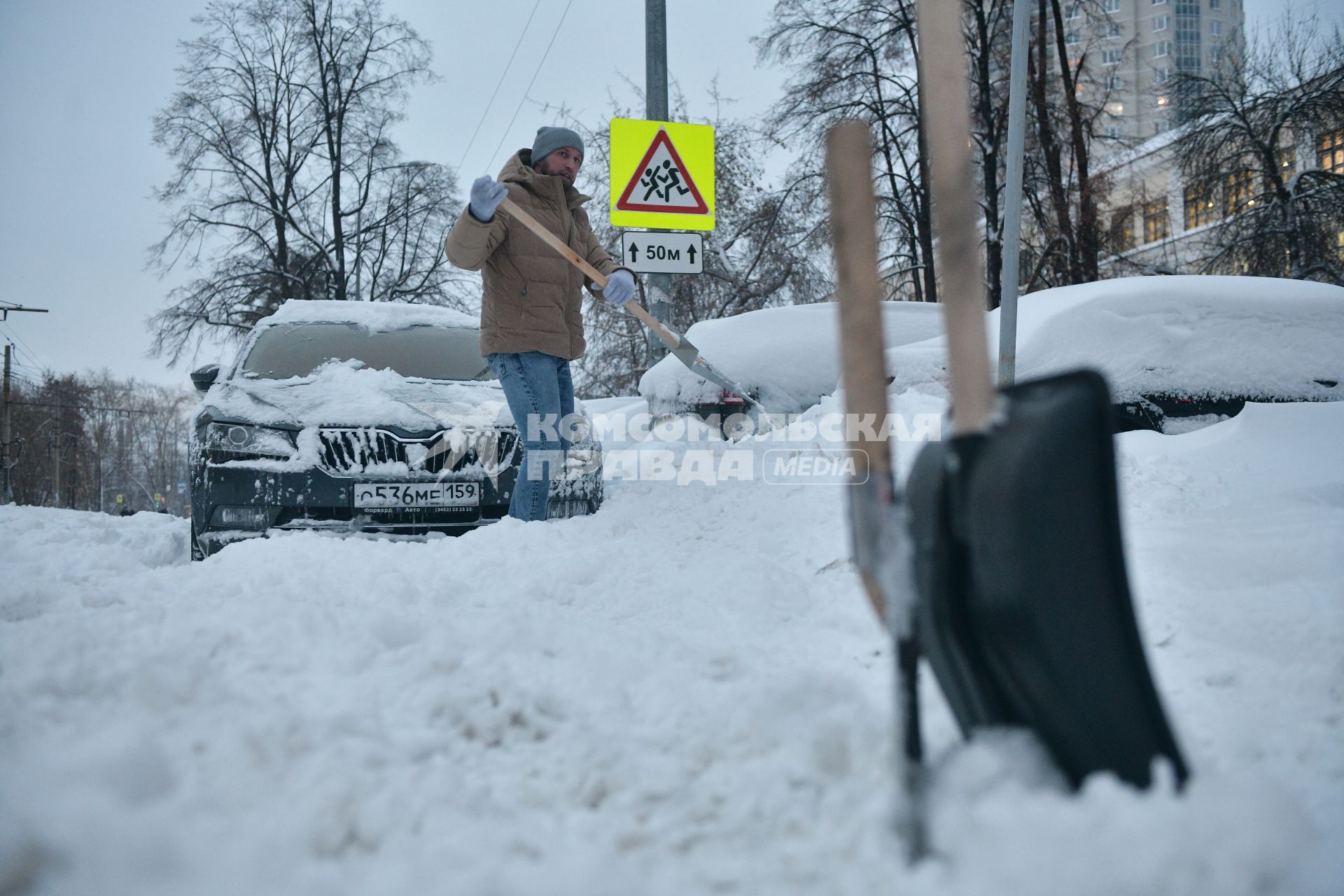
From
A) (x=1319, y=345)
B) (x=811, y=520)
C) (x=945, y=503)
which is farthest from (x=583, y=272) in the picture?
(x=1319, y=345)

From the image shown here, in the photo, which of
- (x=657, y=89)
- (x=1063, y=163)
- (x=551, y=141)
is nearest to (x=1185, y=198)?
(x=1063, y=163)

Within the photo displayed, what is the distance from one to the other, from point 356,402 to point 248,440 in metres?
0.45

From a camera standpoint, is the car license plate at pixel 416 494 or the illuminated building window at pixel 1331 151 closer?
the car license plate at pixel 416 494

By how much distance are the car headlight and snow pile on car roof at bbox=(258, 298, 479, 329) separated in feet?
4.23

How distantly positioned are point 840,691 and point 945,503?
531 millimetres

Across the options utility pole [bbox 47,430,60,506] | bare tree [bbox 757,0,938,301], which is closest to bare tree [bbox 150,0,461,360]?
bare tree [bbox 757,0,938,301]

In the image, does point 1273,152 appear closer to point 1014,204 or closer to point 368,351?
point 1014,204

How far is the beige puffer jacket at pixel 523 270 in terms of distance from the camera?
3.34m

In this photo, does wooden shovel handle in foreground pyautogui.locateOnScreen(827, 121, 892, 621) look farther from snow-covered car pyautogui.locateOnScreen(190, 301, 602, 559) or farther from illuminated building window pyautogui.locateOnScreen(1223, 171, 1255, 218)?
illuminated building window pyautogui.locateOnScreen(1223, 171, 1255, 218)

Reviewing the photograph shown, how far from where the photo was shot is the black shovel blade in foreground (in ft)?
2.76

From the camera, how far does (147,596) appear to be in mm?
2117

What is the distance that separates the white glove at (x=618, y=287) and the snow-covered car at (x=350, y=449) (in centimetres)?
57

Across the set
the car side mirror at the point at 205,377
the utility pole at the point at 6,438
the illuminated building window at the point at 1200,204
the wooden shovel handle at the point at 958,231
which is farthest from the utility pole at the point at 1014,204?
the utility pole at the point at 6,438

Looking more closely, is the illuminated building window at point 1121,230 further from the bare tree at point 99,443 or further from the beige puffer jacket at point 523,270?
the bare tree at point 99,443
